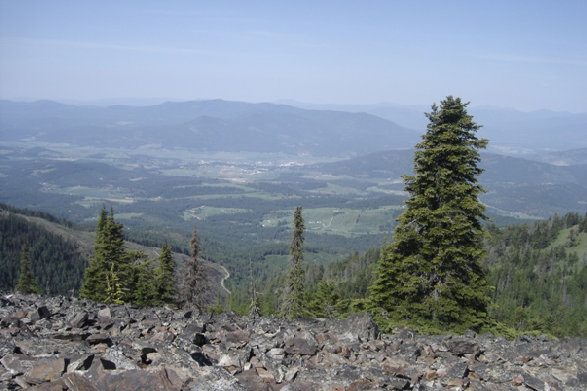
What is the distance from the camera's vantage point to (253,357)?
1024cm

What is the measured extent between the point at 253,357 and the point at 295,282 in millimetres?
27440

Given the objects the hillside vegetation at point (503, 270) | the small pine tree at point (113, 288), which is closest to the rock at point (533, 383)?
the small pine tree at point (113, 288)

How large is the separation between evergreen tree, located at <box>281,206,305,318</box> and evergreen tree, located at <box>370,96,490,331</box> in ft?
56.6

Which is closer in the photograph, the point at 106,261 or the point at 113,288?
the point at 113,288

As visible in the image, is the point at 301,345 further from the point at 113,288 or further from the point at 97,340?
the point at 113,288

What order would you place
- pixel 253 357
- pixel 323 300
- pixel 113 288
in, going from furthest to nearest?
pixel 323 300, pixel 113 288, pixel 253 357

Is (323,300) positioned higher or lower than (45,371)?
lower

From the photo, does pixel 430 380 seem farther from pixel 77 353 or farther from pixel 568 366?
pixel 77 353

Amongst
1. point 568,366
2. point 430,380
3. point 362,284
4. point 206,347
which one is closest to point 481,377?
point 430,380

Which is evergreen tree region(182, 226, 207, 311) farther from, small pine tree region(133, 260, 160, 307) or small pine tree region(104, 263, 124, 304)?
small pine tree region(104, 263, 124, 304)

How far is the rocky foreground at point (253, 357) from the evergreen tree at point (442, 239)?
428 cm

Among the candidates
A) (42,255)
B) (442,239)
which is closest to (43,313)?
(442,239)

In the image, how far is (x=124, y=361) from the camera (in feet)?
27.6

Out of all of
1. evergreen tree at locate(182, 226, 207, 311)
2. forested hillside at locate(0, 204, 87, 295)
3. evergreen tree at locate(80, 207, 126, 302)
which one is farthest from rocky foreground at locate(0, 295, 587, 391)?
forested hillside at locate(0, 204, 87, 295)
